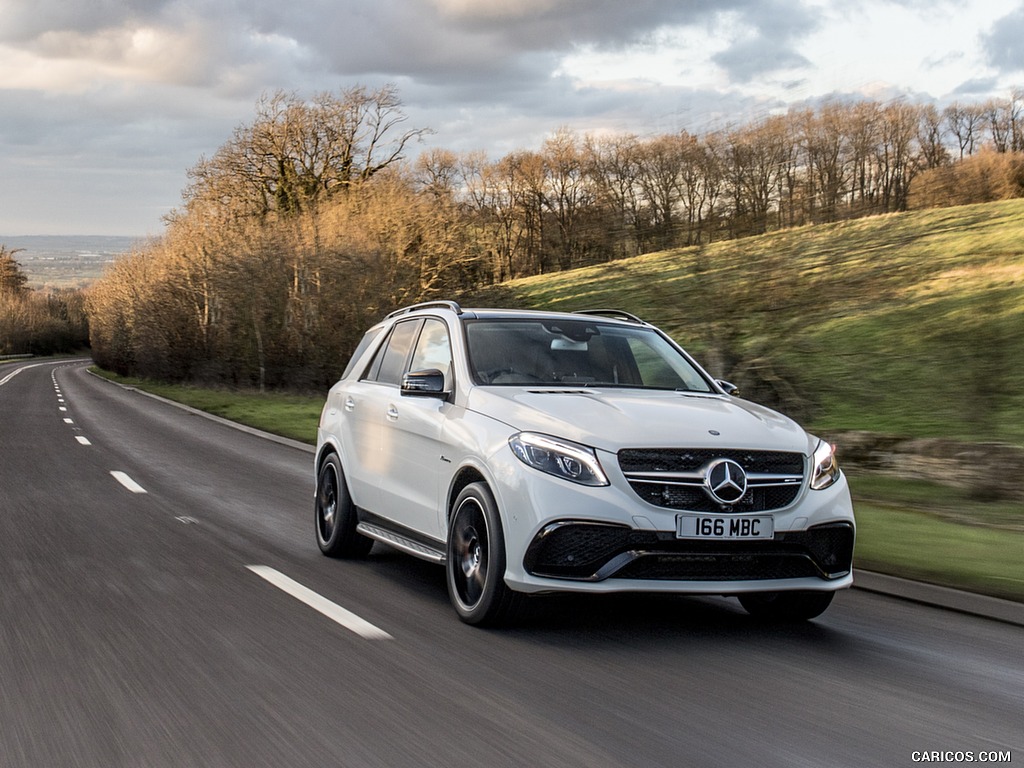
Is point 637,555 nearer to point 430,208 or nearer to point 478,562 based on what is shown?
point 478,562

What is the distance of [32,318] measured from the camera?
143 meters

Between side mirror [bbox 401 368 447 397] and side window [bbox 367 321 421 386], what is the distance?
102 centimetres

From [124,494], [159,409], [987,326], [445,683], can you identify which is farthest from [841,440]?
[159,409]

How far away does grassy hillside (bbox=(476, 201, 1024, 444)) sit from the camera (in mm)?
12602

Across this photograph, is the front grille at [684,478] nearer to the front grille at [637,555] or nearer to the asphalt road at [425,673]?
the front grille at [637,555]

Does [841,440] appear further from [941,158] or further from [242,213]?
[242,213]

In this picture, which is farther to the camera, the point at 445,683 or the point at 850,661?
the point at 850,661

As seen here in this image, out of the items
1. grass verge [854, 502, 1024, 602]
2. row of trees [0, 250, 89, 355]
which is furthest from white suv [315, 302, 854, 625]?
row of trees [0, 250, 89, 355]

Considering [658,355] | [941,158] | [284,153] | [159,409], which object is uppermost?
[284,153]

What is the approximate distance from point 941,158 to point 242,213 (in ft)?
116

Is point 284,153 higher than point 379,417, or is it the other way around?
point 284,153

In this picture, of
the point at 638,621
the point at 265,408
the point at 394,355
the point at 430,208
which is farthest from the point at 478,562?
the point at 430,208

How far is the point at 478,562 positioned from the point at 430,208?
108 feet

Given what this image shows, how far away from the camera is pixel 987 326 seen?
39.7ft
